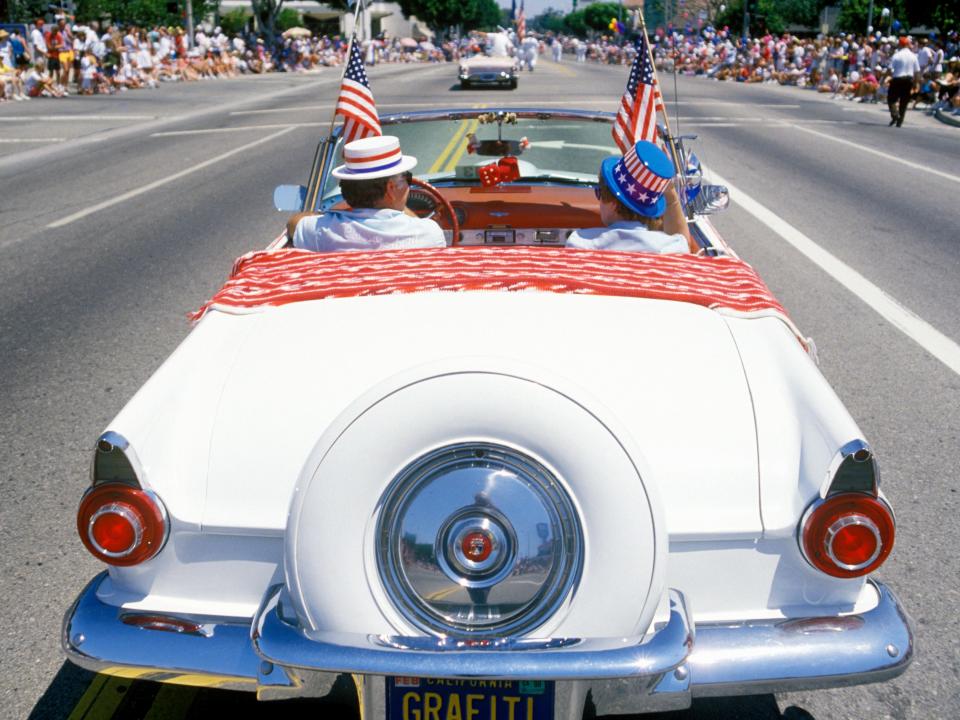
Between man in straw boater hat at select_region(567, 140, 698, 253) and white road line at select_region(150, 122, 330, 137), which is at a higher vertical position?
man in straw boater hat at select_region(567, 140, 698, 253)

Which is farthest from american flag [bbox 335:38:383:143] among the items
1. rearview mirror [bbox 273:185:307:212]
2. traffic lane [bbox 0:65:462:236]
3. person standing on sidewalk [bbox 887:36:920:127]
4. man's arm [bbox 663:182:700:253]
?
person standing on sidewalk [bbox 887:36:920:127]

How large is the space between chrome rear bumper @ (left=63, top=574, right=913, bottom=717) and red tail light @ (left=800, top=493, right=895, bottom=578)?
0.50 feet

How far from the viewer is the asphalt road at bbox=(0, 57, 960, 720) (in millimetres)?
3131

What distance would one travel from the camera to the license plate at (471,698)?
6.86 feet

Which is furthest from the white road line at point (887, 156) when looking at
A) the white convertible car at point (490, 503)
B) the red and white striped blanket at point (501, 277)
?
the white convertible car at point (490, 503)

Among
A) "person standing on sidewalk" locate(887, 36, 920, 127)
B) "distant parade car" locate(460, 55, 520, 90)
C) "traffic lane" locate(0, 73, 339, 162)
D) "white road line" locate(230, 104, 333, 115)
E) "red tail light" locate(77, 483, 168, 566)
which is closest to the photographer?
"red tail light" locate(77, 483, 168, 566)

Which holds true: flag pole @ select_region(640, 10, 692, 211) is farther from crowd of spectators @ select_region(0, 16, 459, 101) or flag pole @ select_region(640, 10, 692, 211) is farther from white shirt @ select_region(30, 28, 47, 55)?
white shirt @ select_region(30, 28, 47, 55)

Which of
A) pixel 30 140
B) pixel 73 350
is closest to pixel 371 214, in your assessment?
pixel 73 350

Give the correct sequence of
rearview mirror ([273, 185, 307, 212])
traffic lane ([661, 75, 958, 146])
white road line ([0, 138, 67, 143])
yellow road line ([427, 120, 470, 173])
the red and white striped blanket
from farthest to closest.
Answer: traffic lane ([661, 75, 958, 146])
white road line ([0, 138, 67, 143])
yellow road line ([427, 120, 470, 173])
rearview mirror ([273, 185, 307, 212])
the red and white striped blanket

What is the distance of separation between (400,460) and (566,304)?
2.59 ft

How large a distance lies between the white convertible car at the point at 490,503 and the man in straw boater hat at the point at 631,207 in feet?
1.85

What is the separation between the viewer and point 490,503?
212 centimetres

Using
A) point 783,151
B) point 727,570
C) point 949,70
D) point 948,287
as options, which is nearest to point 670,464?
point 727,570

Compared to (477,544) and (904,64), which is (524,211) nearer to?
(477,544)
